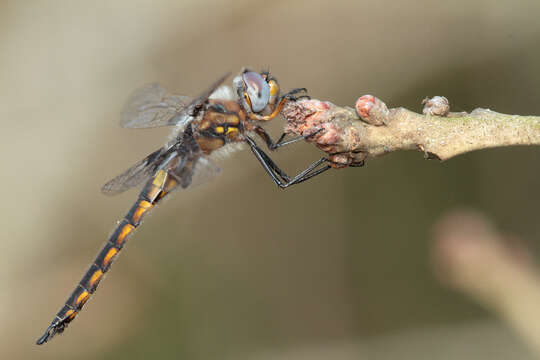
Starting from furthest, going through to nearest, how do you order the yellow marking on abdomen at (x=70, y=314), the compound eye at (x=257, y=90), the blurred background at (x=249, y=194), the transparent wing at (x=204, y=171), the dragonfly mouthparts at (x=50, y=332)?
the blurred background at (x=249, y=194)
the yellow marking on abdomen at (x=70, y=314)
the dragonfly mouthparts at (x=50, y=332)
the compound eye at (x=257, y=90)
the transparent wing at (x=204, y=171)

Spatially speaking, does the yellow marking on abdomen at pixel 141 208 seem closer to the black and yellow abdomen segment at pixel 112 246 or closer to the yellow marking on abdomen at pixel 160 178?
the black and yellow abdomen segment at pixel 112 246

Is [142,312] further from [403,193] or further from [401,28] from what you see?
[401,28]

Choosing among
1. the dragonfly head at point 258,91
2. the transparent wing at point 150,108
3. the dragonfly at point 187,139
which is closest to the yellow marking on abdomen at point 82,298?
the dragonfly at point 187,139

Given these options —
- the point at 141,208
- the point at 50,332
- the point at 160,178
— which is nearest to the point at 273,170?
the point at 160,178

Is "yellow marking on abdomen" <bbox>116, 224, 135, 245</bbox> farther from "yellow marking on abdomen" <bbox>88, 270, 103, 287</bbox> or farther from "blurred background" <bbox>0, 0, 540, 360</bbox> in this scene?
"blurred background" <bbox>0, 0, 540, 360</bbox>

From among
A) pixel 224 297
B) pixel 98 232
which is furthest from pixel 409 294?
pixel 98 232
